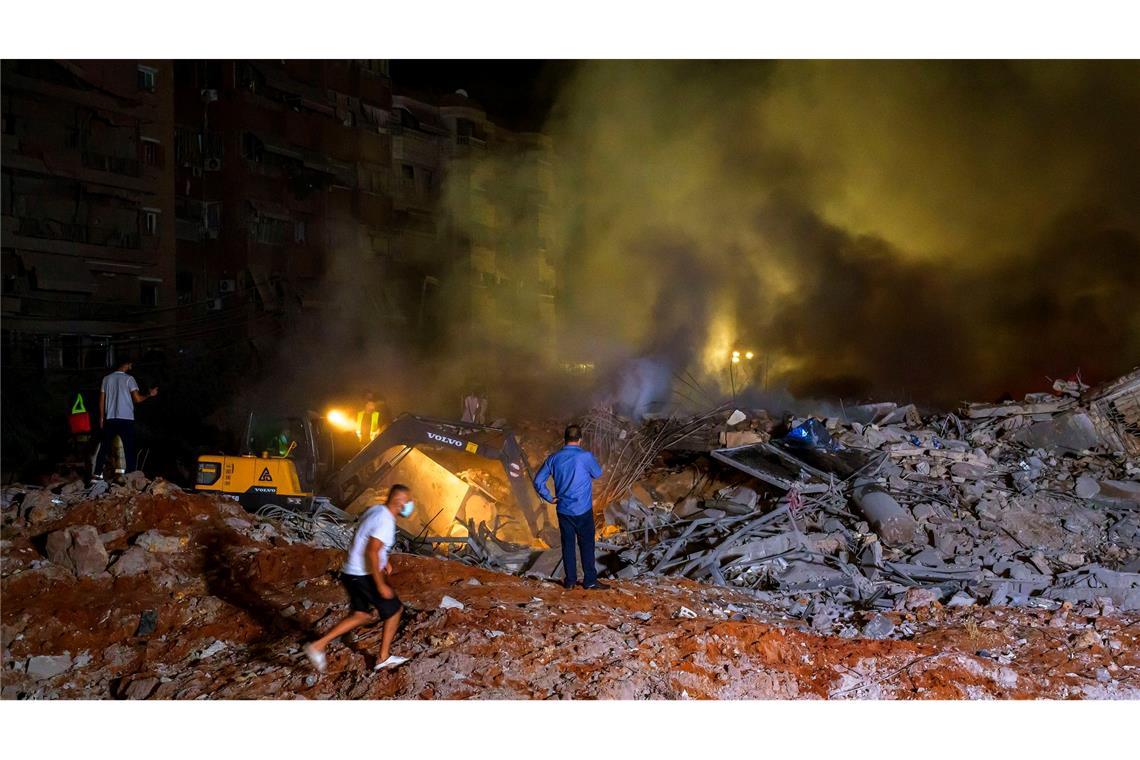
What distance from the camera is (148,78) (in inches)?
907

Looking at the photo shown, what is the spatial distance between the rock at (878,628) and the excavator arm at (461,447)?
4.41m

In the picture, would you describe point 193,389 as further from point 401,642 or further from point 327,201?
point 401,642

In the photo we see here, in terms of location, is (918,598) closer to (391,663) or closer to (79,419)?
(391,663)

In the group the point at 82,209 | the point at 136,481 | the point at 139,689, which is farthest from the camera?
the point at 82,209

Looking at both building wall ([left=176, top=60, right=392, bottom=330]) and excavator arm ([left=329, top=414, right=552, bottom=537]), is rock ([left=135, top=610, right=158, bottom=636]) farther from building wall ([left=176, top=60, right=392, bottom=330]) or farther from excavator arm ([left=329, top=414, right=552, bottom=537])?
building wall ([left=176, top=60, right=392, bottom=330])

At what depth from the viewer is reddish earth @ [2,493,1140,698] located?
17.7 ft

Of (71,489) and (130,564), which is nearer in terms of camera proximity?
(130,564)

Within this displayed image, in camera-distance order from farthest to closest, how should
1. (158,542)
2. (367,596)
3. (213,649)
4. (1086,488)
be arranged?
(1086,488) < (158,542) < (213,649) < (367,596)

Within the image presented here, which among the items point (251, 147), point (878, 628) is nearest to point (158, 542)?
point (878, 628)

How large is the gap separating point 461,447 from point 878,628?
201 inches

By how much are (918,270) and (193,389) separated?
65.7 feet

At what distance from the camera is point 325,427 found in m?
11.0

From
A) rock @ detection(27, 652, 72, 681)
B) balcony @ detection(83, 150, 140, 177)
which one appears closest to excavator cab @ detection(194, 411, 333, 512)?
rock @ detection(27, 652, 72, 681)

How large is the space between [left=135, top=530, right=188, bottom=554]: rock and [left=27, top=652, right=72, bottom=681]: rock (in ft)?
6.11
